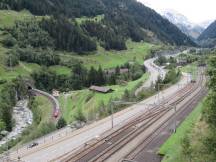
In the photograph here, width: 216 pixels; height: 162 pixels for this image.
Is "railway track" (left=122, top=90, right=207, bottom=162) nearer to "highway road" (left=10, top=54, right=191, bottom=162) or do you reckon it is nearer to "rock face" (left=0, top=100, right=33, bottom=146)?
"highway road" (left=10, top=54, right=191, bottom=162)

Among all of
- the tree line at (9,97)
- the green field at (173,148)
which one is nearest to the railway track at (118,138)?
the green field at (173,148)

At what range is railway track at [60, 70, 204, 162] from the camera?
6901 cm

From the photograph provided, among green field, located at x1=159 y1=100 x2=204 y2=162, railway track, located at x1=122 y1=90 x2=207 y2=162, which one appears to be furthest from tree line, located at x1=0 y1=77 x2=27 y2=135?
green field, located at x1=159 y1=100 x2=204 y2=162

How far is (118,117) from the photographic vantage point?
102m

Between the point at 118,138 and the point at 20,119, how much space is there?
84416mm

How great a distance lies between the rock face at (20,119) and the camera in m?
133

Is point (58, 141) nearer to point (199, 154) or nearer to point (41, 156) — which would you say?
point (41, 156)

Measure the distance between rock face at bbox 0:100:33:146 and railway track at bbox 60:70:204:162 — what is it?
4976 centimetres

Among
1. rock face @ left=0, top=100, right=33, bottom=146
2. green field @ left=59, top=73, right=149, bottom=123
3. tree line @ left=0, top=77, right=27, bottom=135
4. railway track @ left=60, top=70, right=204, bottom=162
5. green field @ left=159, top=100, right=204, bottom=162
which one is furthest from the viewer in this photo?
green field @ left=59, top=73, right=149, bottom=123

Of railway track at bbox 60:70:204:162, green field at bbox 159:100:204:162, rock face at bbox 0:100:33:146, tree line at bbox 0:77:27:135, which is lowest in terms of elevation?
rock face at bbox 0:100:33:146

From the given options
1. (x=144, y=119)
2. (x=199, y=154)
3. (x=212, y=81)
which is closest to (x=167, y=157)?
(x=199, y=154)

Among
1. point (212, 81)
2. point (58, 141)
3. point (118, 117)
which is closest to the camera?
point (212, 81)

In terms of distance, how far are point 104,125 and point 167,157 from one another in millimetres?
34293

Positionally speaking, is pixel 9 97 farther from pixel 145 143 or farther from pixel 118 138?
pixel 145 143
